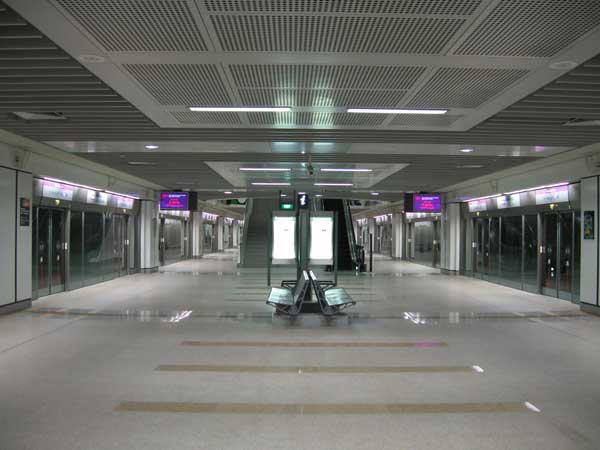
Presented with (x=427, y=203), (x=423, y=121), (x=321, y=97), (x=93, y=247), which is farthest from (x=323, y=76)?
(x=427, y=203)

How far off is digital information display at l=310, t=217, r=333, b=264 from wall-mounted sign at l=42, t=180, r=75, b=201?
5954mm

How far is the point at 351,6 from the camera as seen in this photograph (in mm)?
3424

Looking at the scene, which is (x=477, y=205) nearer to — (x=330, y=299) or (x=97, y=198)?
(x=330, y=299)

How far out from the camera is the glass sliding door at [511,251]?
43.8ft

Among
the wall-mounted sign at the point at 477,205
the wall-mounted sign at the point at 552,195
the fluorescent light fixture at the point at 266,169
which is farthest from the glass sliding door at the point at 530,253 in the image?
the fluorescent light fixture at the point at 266,169

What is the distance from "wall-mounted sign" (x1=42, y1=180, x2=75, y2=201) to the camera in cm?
1052

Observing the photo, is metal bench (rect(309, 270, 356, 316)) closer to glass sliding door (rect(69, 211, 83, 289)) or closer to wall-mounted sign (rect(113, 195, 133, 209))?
glass sliding door (rect(69, 211, 83, 289))

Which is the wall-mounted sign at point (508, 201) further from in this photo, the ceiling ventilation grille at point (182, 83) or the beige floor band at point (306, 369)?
the ceiling ventilation grille at point (182, 83)

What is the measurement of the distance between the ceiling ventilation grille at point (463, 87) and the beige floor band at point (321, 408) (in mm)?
3133

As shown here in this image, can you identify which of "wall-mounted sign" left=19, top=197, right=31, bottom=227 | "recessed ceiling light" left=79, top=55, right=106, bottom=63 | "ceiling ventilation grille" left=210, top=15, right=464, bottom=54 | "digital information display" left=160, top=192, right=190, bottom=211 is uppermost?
"ceiling ventilation grille" left=210, top=15, right=464, bottom=54

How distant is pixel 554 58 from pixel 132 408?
4.79 m

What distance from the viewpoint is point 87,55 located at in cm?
430

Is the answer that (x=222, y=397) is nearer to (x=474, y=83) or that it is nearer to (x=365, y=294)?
(x=474, y=83)

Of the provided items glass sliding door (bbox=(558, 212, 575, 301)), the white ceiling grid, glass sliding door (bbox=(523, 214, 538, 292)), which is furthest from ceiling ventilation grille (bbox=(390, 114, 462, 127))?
glass sliding door (bbox=(523, 214, 538, 292))
